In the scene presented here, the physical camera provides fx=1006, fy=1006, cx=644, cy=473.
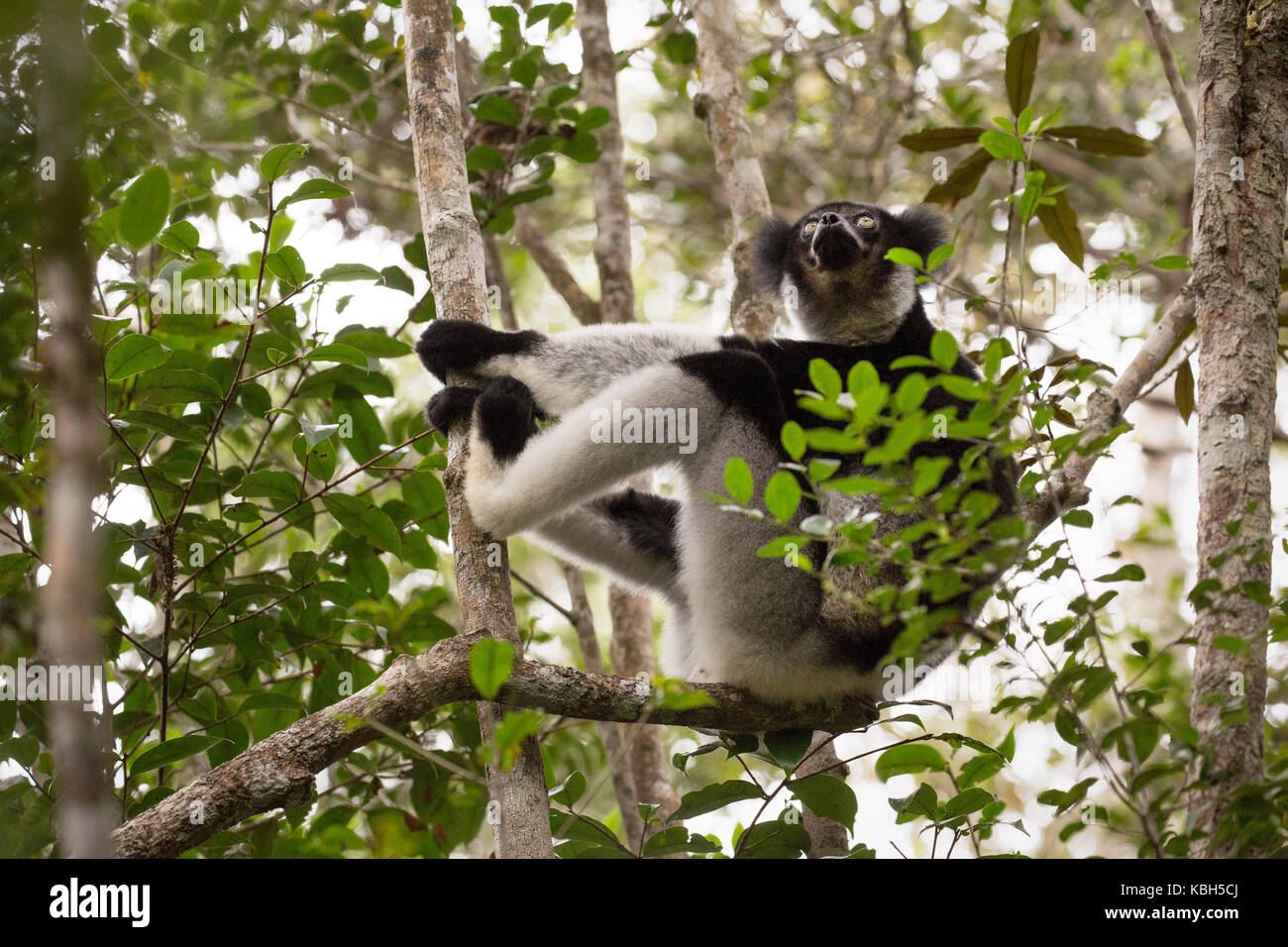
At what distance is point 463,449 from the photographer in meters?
3.29

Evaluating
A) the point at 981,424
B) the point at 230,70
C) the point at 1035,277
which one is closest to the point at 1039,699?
the point at 981,424

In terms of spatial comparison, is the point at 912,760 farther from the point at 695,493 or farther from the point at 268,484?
the point at 268,484

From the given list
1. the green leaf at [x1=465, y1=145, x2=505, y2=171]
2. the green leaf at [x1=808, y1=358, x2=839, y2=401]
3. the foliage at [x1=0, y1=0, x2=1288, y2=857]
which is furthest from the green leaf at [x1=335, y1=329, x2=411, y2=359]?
the green leaf at [x1=808, y1=358, x2=839, y2=401]

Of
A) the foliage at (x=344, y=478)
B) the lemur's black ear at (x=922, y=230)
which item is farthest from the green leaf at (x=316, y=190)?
the lemur's black ear at (x=922, y=230)

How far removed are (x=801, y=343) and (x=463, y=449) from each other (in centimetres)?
145

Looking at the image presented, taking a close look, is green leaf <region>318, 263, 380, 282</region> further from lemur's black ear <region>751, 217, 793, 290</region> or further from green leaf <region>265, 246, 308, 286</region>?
lemur's black ear <region>751, 217, 793, 290</region>

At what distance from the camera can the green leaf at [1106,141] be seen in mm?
4344

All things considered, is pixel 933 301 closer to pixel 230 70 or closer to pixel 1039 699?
pixel 1039 699

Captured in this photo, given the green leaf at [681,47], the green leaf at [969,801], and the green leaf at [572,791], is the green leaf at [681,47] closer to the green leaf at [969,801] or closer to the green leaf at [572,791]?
the green leaf at [572,791]

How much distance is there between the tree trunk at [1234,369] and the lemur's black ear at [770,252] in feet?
6.09

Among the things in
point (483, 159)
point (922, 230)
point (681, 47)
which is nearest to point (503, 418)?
point (483, 159)

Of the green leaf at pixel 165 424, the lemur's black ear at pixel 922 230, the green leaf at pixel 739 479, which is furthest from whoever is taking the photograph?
the lemur's black ear at pixel 922 230

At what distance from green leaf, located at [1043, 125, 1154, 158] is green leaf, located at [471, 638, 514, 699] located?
3.56 meters

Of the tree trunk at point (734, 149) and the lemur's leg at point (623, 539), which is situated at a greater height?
the tree trunk at point (734, 149)
